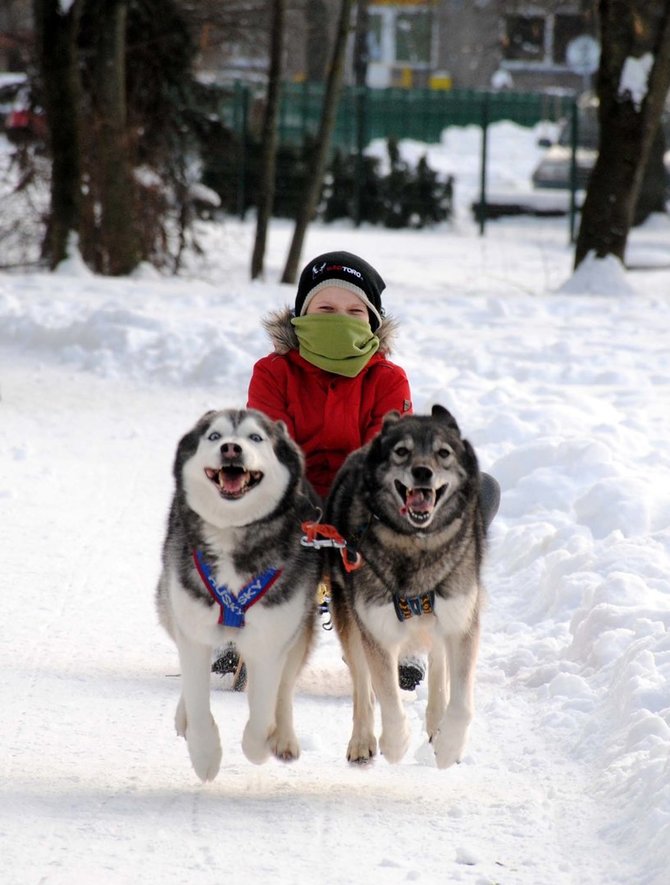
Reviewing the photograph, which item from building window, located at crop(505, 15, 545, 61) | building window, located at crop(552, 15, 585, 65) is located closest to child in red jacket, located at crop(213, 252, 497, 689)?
building window, located at crop(505, 15, 545, 61)

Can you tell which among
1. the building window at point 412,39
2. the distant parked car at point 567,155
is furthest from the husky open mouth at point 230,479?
the building window at point 412,39

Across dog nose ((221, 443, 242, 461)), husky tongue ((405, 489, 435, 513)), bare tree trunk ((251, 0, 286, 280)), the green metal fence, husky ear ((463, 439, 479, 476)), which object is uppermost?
dog nose ((221, 443, 242, 461))

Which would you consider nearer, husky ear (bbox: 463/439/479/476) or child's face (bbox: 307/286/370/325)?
husky ear (bbox: 463/439/479/476)

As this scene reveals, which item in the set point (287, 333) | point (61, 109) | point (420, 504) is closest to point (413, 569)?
point (420, 504)

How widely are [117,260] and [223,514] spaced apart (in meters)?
13.5

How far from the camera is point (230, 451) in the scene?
4.01 m

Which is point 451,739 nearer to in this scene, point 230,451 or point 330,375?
point 230,451

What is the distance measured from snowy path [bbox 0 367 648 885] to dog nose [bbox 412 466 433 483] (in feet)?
3.13

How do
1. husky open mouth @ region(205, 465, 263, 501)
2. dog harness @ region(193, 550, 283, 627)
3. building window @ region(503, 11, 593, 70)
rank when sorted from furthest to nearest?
1. building window @ region(503, 11, 593, 70)
2. dog harness @ region(193, 550, 283, 627)
3. husky open mouth @ region(205, 465, 263, 501)

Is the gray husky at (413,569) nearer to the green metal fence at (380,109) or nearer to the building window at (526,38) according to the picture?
the green metal fence at (380,109)

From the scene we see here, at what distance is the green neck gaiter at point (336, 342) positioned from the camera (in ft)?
16.8

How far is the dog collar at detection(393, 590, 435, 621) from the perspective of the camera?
4320 mm

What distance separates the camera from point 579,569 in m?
6.37

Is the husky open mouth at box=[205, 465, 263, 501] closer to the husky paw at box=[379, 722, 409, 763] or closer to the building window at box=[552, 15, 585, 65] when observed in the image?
the husky paw at box=[379, 722, 409, 763]
